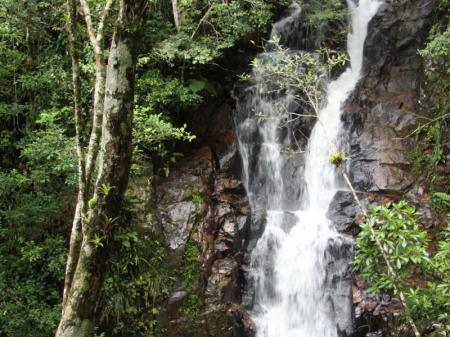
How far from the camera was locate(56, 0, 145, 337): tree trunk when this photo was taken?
145 inches

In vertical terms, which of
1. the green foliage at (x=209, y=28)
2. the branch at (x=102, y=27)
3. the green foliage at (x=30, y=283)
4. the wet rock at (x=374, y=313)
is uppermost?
the green foliage at (x=209, y=28)

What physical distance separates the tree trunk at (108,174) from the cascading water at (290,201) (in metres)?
4.00

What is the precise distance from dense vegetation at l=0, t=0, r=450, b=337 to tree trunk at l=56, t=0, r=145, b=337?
1.66 metres

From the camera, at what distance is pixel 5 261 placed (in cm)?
689

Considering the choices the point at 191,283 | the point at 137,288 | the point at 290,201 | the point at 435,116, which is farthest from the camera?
the point at 290,201

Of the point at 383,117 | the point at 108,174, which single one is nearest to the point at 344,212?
the point at 383,117

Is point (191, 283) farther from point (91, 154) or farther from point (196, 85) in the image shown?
point (91, 154)

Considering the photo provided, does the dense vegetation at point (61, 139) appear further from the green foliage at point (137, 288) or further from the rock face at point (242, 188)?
the rock face at point (242, 188)

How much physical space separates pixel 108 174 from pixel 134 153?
9.88 ft

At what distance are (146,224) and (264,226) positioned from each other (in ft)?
8.74

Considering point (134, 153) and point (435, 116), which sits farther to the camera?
point (435, 116)

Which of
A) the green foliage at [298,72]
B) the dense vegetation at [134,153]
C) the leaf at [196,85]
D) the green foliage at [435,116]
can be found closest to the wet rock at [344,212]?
the dense vegetation at [134,153]

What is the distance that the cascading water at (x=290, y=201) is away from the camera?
8531 mm

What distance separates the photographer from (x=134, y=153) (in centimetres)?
673
